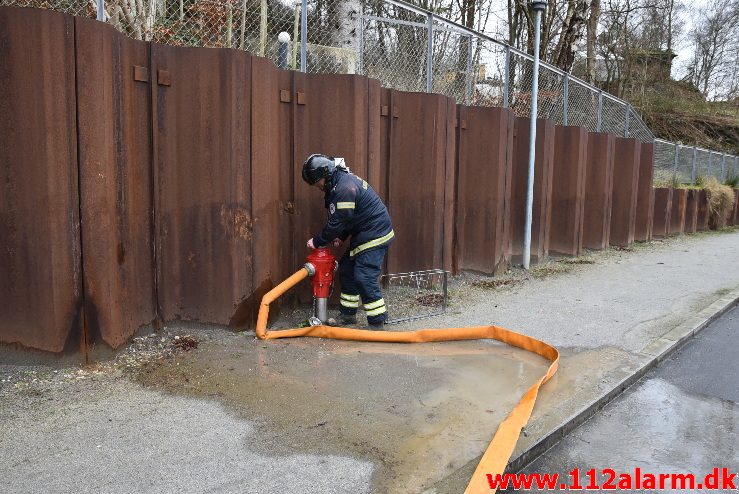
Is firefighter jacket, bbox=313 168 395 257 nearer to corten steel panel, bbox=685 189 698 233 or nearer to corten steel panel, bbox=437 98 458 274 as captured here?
corten steel panel, bbox=437 98 458 274

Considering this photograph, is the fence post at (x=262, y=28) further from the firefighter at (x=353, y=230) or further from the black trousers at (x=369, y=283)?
the black trousers at (x=369, y=283)

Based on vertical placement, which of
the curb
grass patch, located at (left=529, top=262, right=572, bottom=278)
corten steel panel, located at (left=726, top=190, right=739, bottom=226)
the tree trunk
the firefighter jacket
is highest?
the tree trunk

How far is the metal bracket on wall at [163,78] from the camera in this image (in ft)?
17.1

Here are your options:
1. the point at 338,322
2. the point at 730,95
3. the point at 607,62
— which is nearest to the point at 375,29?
the point at 338,322

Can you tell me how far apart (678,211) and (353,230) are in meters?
13.2

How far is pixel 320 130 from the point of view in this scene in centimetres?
642

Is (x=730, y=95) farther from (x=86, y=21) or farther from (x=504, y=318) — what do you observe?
(x=86, y=21)

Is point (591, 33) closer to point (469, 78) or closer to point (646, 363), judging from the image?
point (469, 78)

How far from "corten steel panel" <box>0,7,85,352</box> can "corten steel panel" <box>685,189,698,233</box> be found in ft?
54.3

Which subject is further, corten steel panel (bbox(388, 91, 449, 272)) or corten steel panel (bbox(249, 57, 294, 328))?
corten steel panel (bbox(388, 91, 449, 272))

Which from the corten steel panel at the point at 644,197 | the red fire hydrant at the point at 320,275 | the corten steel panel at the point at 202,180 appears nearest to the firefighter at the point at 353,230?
the red fire hydrant at the point at 320,275

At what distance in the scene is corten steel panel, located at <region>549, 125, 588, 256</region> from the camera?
35.3 ft

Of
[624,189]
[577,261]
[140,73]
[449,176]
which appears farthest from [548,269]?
[140,73]

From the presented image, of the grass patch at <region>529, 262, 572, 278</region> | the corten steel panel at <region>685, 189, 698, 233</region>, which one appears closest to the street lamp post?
the grass patch at <region>529, 262, 572, 278</region>
